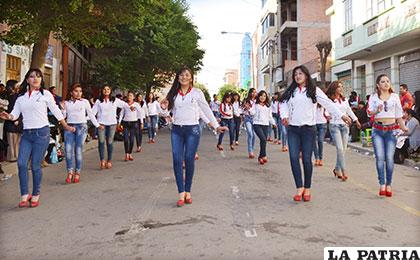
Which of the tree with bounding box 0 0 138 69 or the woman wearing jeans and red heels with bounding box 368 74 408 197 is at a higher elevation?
the tree with bounding box 0 0 138 69

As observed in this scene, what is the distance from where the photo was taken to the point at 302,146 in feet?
18.2

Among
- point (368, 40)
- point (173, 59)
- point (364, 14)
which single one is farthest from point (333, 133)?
point (173, 59)

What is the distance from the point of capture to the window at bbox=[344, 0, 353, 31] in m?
20.5

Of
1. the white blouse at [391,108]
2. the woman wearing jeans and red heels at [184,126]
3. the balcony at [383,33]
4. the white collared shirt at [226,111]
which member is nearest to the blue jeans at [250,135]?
the white collared shirt at [226,111]

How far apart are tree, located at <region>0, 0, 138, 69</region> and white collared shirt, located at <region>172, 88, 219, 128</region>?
3.88 m

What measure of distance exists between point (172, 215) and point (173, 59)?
17.4 meters

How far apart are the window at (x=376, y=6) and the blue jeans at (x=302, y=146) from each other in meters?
12.8

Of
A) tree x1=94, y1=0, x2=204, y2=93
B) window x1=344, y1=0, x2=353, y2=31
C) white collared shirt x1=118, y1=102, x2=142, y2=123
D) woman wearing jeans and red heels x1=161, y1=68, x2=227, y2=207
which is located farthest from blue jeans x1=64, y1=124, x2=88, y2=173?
window x1=344, y1=0, x2=353, y2=31

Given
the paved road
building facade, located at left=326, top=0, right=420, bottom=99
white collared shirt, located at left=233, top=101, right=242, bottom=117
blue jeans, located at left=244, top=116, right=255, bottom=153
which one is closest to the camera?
the paved road

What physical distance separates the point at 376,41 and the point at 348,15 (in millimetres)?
4776

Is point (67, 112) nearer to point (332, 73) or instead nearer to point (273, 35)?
point (332, 73)

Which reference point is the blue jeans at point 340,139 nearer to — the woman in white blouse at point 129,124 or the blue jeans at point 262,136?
the blue jeans at point 262,136

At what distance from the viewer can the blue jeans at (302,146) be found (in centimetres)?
550

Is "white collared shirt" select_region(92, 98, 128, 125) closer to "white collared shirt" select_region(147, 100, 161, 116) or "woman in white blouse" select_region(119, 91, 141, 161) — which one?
"woman in white blouse" select_region(119, 91, 141, 161)
